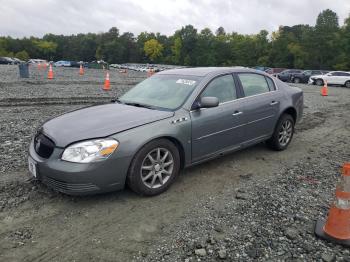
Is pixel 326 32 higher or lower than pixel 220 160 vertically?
higher

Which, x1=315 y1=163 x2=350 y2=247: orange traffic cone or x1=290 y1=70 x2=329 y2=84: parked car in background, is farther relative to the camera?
x1=290 y1=70 x2=329 y2=84: parked car in background

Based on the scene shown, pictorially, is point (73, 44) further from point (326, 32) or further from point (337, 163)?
point (337, 163)

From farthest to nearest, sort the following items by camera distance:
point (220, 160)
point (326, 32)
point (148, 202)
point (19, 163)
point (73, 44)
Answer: point (73, 44) → point (326, 32) → point (220, 160) → point (19, 163) → point (148, 202)

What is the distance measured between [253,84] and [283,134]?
1222mm

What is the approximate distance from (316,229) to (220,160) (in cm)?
227

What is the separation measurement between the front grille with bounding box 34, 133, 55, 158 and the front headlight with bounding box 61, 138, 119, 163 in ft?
0.84

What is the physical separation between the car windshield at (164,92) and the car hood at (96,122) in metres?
0.24

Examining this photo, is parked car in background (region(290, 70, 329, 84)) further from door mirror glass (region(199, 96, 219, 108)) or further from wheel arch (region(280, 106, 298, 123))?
door mirror glass (region(199, 96, 219, 108))

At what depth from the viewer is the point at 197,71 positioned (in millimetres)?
5141

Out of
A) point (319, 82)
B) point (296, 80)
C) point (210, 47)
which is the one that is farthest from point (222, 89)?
point (210, 47)

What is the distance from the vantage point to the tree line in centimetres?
6519

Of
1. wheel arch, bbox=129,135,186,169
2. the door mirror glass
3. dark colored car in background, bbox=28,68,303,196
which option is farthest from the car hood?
the door mirror glass

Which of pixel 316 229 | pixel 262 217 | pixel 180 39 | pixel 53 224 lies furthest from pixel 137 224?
pixel 180 39

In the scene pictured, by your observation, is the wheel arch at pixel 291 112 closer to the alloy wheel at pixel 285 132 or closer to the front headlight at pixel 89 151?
the alloy wheel at pixel 285 132
